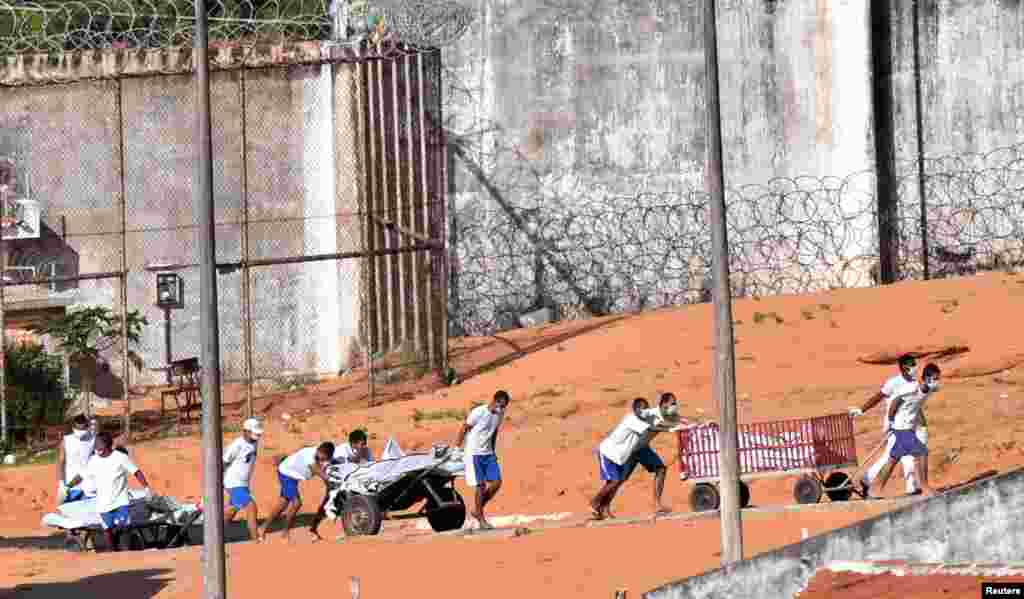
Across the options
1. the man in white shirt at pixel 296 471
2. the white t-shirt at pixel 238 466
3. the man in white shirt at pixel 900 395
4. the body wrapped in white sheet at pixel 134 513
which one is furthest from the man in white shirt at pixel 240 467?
the man in white shirt at pixel 900 395

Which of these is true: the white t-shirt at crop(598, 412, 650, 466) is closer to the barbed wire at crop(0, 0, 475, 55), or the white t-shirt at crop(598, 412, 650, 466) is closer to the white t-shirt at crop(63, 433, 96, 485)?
the white t-shirt at crop(63, 433, 96, 485)

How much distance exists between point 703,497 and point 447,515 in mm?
2502

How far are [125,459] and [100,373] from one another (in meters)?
11.0

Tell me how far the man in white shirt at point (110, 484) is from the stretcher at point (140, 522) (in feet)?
0.52

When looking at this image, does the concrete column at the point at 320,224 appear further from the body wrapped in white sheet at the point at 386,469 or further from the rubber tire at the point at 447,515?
the body wrapped in white sheet at the point at 386,469

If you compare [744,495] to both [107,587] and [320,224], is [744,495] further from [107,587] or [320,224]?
[320,224]

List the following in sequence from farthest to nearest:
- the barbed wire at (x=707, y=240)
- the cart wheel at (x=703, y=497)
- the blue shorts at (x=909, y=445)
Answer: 1. the barbed wire at (x=707, y=240)
2. the cart wheel at (x=703, y=497)
3. the blue shorts at (x=909, y=445)

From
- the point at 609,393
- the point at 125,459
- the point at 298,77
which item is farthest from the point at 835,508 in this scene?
the point at 298,77

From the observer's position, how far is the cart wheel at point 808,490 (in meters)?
22.3

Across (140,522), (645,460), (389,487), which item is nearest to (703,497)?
(645,460)

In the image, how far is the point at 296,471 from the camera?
2273cm

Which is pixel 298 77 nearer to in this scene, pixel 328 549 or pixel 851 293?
pixel 851 293

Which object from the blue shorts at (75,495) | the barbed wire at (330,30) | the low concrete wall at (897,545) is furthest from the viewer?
the barbed wire at (330,30)

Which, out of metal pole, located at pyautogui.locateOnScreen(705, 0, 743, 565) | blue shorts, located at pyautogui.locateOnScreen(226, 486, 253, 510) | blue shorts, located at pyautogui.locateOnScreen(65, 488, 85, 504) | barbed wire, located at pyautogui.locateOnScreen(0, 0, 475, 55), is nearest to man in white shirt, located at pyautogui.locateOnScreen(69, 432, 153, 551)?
blue shorts, located at pyautogui.locateOnScreen(65, 488, 85, 504)
